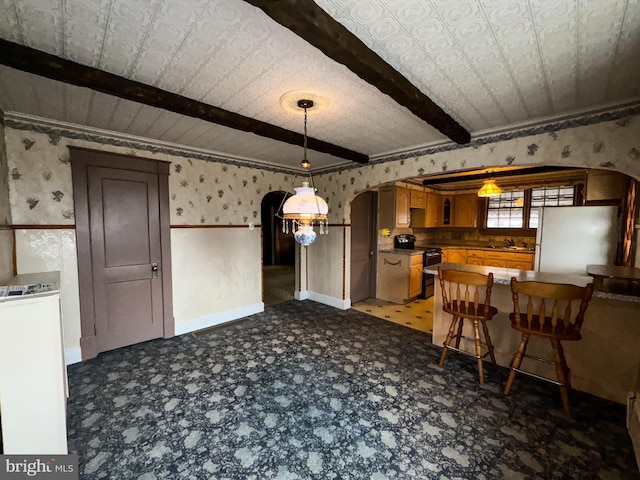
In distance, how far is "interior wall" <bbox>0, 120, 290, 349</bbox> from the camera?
2492 mm

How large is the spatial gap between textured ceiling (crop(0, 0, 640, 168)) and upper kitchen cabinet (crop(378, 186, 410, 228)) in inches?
90.9

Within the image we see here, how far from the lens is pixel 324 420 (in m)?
1.92

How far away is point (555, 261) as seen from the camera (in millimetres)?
3227

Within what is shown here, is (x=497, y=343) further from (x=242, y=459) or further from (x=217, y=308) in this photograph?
(x=217, y=308)

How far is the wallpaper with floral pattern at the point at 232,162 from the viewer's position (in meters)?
2.20

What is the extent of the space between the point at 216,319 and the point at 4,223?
91.9 inches

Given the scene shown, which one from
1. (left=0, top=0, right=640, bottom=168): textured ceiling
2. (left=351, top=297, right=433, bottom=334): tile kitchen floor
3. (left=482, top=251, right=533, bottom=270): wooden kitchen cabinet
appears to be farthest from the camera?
(left=482, top=251, right=533, bottom=270): wooden kitchen cabinet

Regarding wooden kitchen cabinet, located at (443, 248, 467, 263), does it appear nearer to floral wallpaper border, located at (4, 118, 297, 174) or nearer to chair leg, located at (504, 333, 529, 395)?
chair leg, located at (504, 333, 529, 395)

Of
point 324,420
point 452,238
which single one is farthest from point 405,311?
point 452,238

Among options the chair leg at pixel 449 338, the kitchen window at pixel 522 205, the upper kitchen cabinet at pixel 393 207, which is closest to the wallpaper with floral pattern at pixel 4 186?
the chair leg at pixel 449 338

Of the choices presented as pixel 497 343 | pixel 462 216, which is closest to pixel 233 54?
pixel 497 343

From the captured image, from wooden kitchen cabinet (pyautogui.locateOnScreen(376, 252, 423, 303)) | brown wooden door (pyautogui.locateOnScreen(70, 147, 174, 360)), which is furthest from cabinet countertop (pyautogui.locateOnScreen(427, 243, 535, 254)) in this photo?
brown wooden door (pyautogui.locateOnScreen(70, 147, 174, 360))

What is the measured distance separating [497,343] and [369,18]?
3027 mm

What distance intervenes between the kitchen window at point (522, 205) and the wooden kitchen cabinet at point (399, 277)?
87.3 inches
